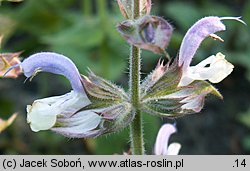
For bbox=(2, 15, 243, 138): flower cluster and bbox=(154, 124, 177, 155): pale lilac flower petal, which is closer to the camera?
bbox=(2, 15, 243, 138): flower cluster

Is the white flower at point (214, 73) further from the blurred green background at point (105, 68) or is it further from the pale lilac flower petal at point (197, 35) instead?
the blurred green background at point (105, 68)

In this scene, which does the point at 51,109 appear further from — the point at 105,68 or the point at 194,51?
the point at 105,68

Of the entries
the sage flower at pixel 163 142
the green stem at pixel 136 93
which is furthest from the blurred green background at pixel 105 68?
the green stem at pixel 136 93

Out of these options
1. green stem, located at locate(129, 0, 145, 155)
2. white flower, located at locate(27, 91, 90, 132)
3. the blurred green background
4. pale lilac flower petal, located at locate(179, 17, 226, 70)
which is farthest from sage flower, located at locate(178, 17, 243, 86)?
the blurred green background

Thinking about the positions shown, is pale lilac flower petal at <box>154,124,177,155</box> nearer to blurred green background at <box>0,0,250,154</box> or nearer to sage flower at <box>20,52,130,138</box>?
sage flower at <box>20,52,130,138</box>

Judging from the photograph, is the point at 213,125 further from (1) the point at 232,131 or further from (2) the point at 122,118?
(2) the point at 122,118

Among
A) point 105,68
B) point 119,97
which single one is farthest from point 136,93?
point 105,68

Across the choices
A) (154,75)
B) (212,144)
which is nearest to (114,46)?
(212,144)
